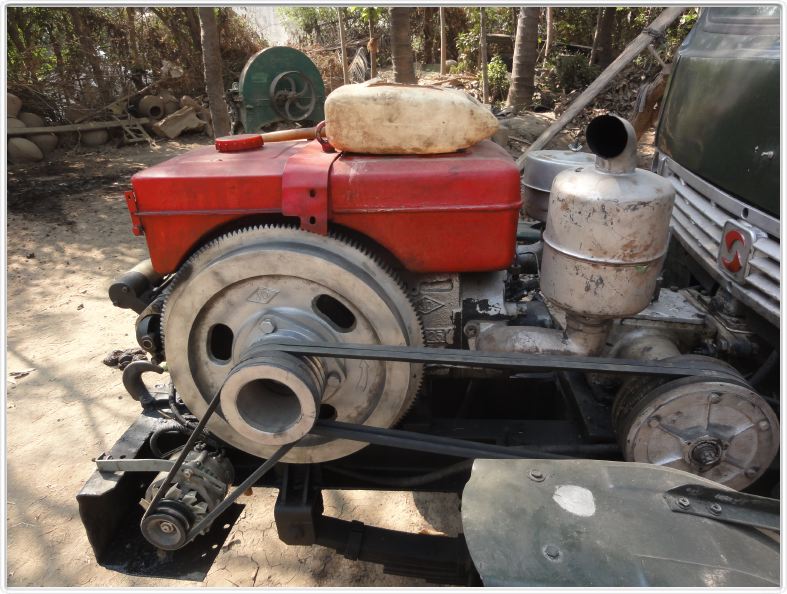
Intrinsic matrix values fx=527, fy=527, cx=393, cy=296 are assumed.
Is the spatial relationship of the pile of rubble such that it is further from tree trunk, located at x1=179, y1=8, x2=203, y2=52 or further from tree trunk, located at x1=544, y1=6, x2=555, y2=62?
tree trunk, located at x1=544, y1=6, x2=555, y2=62

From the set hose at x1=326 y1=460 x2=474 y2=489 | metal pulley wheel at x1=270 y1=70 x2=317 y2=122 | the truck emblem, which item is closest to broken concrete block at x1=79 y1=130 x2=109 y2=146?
metal pulley wheel at x1=270 y1=70 x2=317 y2=122

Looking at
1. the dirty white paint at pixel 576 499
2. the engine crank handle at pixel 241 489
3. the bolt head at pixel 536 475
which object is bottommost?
the engine crank handle at pixel 241 489

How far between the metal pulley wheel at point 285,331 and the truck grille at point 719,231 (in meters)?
1.10

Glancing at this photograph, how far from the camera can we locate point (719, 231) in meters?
1.99

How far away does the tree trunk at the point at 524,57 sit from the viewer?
324 inches

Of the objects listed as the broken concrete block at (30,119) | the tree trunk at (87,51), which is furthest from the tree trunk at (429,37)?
the broken concrete block at (30,119)

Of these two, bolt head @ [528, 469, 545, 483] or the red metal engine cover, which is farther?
the red metal engine cover

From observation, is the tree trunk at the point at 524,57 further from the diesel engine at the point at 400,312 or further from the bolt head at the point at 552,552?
the bolt head at the point at 552,552

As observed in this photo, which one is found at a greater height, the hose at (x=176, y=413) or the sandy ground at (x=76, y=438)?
the hose at (x=176, y=413)

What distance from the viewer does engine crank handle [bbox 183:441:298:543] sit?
5.59 feet

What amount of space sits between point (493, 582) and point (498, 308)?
0.98m

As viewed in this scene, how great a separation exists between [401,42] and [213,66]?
7.40 feet

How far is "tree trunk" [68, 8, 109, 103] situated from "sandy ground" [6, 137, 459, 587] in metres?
6.19

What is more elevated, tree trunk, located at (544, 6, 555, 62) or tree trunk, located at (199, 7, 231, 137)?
tree trunk, located at (544, 6, 555, 62)
